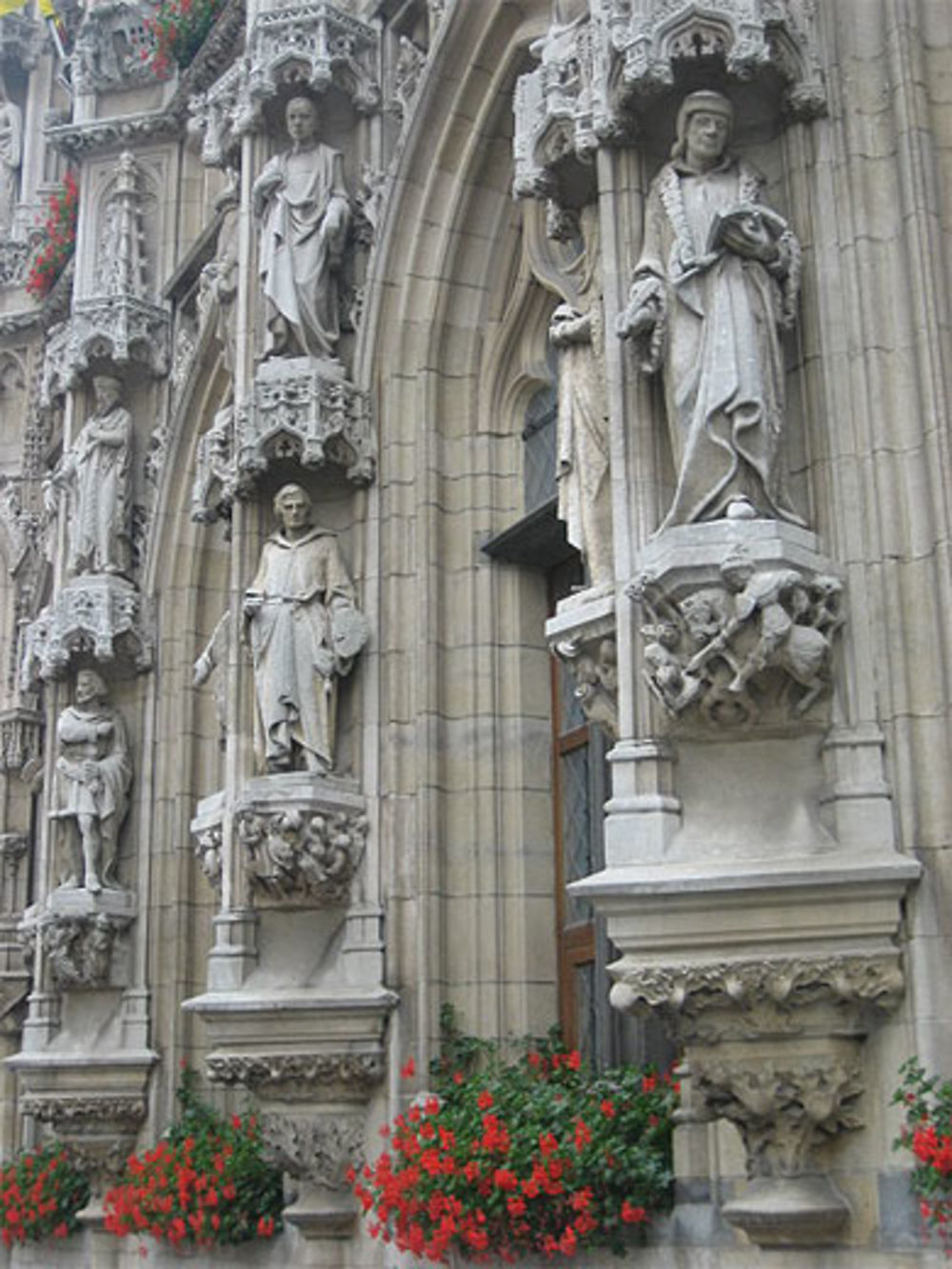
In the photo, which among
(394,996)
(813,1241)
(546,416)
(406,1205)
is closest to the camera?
(813,1241)

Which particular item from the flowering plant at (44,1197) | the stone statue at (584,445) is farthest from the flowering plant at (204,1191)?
the stone statue at (584,445)

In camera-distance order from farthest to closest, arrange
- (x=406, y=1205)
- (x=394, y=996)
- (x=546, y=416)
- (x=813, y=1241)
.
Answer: (x=546, y=416), (x=394, y=996), (x=406, y=1205), (x=813, y=1241)

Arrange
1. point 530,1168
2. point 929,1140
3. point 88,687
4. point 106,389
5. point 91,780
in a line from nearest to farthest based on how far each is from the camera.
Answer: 1. point 929,1140
2. point 530,1168
3. point 91,780
4. point 88,687
5. point 106,389

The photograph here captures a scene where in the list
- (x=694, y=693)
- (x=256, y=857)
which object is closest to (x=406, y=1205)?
(x=256, y=857)

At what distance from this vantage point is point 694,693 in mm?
6840

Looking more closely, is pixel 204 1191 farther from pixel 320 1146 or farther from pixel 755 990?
pixel 755 990

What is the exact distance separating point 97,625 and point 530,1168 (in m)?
6.44

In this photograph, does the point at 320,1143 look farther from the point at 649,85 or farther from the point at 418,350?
the point at 649,85

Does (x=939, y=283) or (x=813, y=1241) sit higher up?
(x=939, y=283)

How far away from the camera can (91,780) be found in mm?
13070

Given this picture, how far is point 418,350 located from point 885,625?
4.45 meters

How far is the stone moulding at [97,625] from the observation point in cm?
1323

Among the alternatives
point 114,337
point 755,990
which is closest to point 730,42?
point 755,990

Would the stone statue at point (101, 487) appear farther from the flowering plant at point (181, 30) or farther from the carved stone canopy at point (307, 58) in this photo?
the carved stone canopy at point (307, 58)
